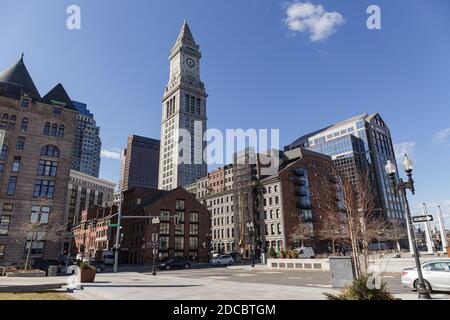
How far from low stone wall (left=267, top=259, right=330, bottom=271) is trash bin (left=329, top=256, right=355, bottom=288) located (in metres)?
17.4

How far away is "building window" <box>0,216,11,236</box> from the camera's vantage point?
41.2 metres

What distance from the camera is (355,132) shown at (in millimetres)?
126125

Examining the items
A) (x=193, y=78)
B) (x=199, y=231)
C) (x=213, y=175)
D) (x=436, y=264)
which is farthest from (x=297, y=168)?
(x=193, y=78)

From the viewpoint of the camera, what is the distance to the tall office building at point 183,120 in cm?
16750

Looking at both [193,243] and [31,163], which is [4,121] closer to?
[31,163]

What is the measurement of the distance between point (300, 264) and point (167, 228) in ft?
104

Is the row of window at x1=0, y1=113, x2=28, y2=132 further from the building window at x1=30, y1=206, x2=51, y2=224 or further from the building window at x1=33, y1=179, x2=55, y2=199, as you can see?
the building window at x1=30, y1=206, x2=51, y2=224

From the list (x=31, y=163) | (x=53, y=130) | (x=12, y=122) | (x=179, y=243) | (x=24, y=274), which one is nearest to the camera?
(x=24, y=274)

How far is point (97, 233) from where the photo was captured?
79938 mm

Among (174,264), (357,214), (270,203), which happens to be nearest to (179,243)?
(174,264)

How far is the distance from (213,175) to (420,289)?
10035cm

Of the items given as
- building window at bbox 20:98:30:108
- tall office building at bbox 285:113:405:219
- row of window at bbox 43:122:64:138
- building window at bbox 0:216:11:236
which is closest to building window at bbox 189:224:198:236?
row of window at bbox 43:122:64:138
